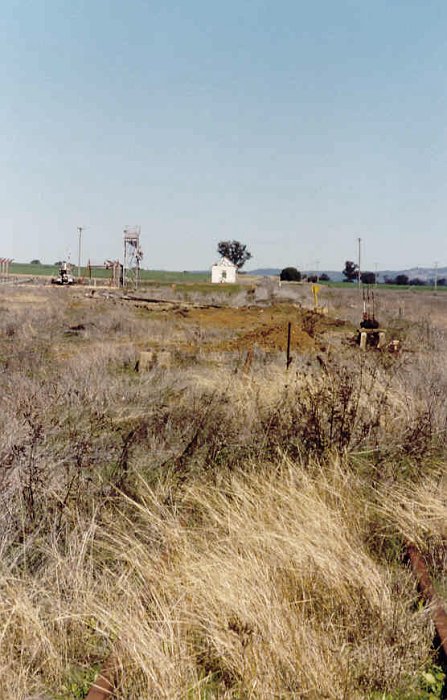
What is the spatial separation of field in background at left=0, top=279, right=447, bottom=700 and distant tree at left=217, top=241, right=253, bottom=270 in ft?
471

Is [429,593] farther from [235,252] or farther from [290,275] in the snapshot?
[235,252]

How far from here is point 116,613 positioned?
3.79 meters

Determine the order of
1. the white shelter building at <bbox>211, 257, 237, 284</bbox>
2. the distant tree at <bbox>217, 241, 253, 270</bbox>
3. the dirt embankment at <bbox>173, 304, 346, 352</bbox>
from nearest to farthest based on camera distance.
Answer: the dirt embankment at <bbox>173, 304, 346, 352</bbox> → the white shelter building at <bbox>211, 257, 237, 284</bbox> → the distant tree at <bbox>217, 241, 253, 270</bbox>

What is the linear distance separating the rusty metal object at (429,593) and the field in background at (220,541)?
0.23 feet

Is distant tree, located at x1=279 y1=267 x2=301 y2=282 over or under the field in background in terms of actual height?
over

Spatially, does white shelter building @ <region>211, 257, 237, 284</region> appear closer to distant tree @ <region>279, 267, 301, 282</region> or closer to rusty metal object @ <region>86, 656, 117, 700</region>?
distant tree @ <region>279, 267, 301, 282</region>

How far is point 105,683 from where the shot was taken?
3.31 m

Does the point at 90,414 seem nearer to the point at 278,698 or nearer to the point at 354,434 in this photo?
the point at 354,434

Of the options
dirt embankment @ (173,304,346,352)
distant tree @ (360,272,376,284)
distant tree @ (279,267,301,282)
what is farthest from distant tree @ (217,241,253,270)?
dirt embankment @ (173,304,346,352)

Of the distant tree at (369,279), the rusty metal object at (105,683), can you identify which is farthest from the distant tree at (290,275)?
the rusty metal object at (105,683)

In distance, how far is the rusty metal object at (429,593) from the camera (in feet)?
12.6

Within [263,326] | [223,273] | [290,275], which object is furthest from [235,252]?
[263,326]

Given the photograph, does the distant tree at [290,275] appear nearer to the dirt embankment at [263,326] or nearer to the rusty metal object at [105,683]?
the dirt embankment at [263,326]

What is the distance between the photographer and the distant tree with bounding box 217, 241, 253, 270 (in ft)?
498
